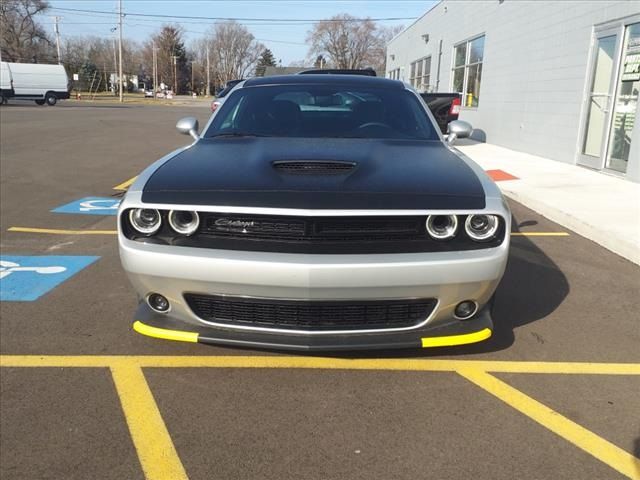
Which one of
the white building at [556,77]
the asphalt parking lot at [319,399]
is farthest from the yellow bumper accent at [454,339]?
the white building at [556,77]

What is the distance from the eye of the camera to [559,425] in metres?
2.75

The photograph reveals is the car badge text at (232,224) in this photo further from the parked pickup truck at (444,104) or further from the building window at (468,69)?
the building window at (468,69)

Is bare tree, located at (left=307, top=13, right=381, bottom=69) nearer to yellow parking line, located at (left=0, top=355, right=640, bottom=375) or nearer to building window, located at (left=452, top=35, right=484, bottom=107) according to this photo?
building window, located at (left=452, top=35, right=484, bottom=107)

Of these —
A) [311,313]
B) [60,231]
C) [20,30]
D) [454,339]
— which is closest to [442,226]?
[454,339]

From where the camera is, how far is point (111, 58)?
101000 millimetres

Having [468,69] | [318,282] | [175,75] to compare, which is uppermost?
[175,75]

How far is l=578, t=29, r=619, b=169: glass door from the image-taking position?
988cm

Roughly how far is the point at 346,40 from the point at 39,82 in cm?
5475

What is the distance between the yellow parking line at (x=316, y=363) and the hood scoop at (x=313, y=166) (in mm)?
1115

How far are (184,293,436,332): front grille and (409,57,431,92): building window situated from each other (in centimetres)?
2441

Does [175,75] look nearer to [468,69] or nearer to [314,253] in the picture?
Answer: [468,69]

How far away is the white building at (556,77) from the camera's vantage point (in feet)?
31.2

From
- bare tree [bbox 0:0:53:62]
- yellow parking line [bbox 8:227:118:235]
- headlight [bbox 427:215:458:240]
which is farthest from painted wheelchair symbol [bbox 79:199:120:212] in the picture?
bare tree [bbox 0:0:53:62]

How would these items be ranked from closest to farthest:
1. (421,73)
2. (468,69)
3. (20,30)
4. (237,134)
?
(237,134) < (468,69) < (421,73) < (20,30)
